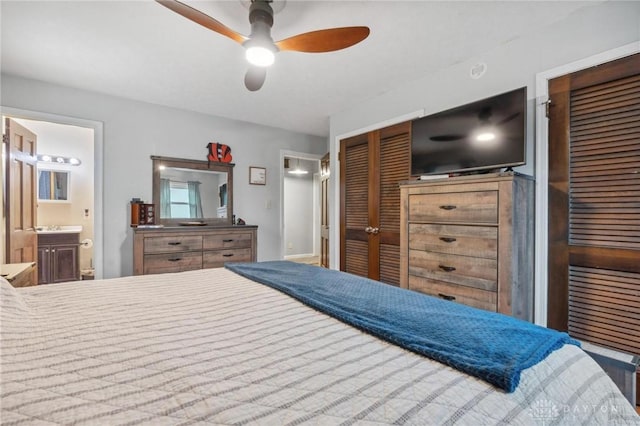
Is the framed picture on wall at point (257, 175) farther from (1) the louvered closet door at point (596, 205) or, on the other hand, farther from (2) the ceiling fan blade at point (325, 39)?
(1) the louvered closet door at point (596, 205)

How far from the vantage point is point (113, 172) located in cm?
324

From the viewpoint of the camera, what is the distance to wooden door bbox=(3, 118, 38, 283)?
2.70m

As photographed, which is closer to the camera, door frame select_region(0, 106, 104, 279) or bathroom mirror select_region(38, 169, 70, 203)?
door frame select_region(0, 106, 104, 279)

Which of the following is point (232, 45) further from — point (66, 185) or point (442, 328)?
point (66, 185)

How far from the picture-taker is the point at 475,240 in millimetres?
1850

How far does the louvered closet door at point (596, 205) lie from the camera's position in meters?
1.65

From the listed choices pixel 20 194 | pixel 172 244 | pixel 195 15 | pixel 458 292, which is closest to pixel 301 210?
pixel 172 244

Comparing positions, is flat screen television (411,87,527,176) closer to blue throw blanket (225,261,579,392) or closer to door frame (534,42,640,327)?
door frame (534,42,640,327)

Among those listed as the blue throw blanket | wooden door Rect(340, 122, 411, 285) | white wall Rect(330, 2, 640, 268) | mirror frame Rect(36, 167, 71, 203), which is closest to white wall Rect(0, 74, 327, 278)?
wooden door Rect(340, 122, 411, 285)

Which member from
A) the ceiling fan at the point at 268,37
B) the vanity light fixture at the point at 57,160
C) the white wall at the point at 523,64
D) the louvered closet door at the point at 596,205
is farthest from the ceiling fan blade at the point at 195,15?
the vanity light fixture at the point at 57,160

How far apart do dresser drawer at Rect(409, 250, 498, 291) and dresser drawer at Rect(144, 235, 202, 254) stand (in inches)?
94.1

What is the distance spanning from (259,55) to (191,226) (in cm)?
235

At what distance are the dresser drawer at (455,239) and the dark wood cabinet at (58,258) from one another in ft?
15.4

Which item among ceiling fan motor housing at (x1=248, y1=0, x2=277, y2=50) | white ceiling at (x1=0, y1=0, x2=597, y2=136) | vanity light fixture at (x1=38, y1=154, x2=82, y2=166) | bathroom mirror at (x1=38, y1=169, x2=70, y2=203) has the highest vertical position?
white ceiling at (x1=0, y1=0, x2=597, y2=136)
